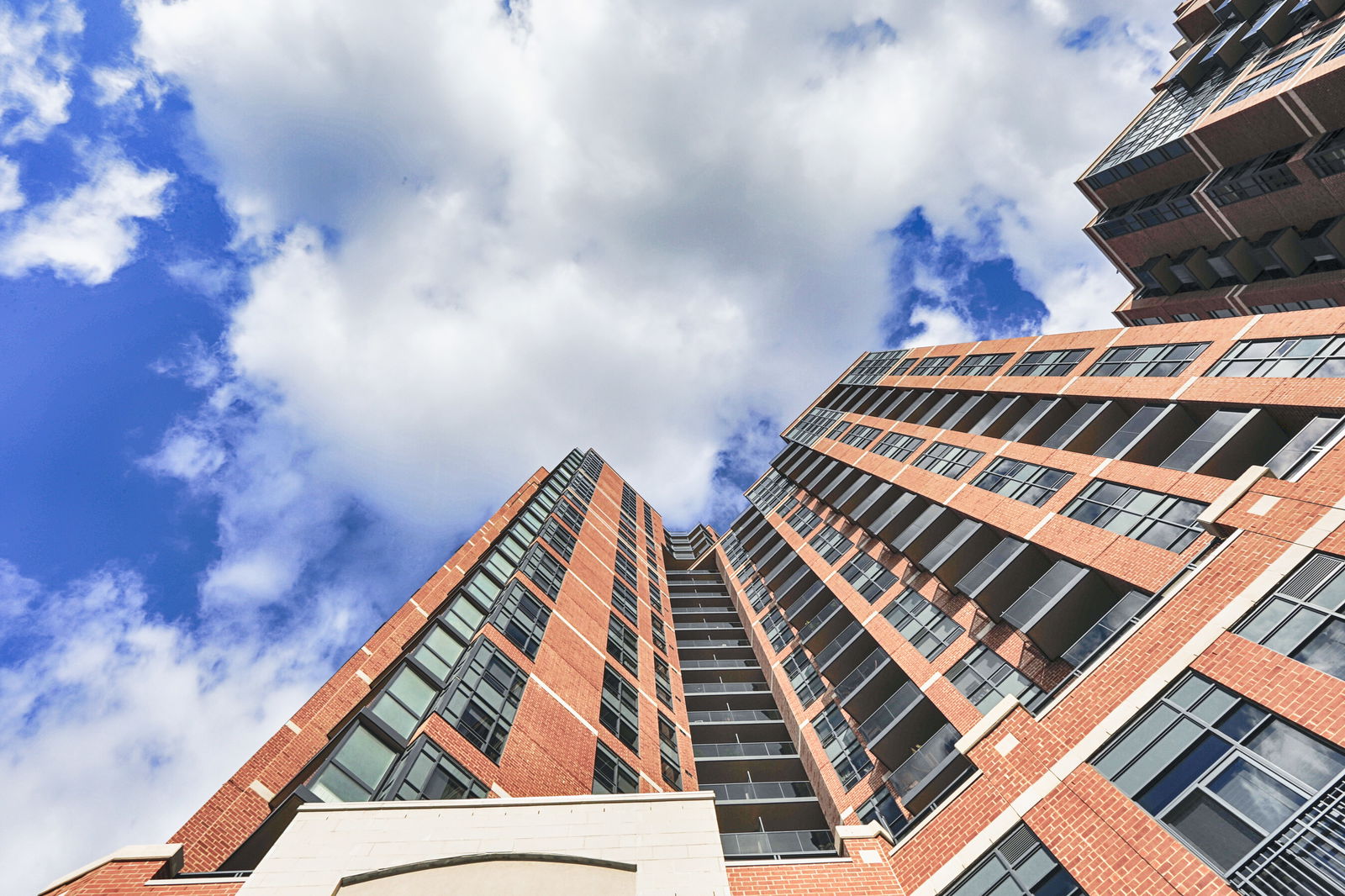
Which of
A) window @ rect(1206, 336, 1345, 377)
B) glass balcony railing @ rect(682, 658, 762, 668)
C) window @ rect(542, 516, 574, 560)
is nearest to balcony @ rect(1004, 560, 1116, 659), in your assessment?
window @ rect(1206, 336, 1345, 377)

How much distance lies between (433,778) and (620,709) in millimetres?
11559

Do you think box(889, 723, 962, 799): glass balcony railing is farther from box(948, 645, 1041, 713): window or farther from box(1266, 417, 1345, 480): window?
box(1266, 417, 1345, 480): window

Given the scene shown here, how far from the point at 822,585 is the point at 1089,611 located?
1791 centimetres

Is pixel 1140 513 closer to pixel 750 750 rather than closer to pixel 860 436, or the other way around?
pixel 750 750

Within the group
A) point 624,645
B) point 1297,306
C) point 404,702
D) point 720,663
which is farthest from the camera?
point 720,663

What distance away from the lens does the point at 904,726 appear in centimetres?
2430

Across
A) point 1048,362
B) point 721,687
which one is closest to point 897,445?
point 1048,362

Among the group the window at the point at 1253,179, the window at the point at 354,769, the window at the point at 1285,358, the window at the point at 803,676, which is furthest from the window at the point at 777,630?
the window at the point at 1253,179

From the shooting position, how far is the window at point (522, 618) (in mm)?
26047

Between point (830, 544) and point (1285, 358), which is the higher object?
point (830, 544)

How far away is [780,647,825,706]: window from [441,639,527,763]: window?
55.8 feet

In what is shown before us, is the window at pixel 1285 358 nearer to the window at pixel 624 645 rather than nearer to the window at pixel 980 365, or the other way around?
the window at pixel 980 365

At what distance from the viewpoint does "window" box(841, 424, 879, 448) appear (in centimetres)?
4597

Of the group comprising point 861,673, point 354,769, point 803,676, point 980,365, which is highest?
point 980,365
